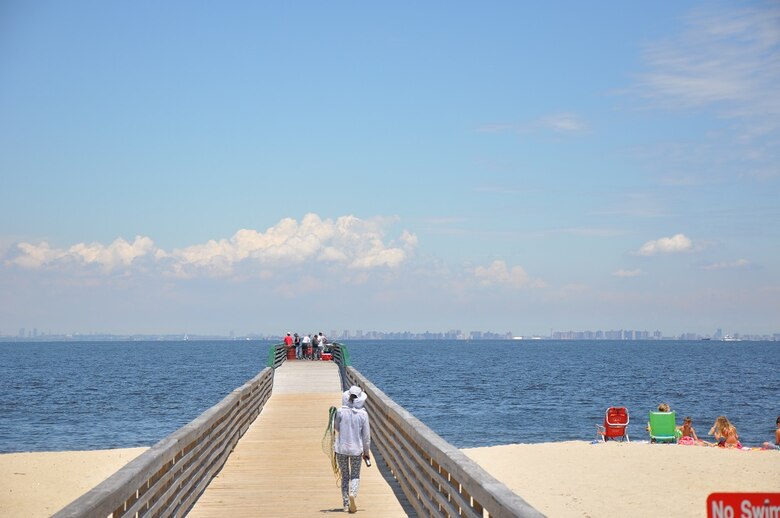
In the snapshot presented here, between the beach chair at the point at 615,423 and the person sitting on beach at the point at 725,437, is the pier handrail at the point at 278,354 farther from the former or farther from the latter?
the person sitting on beach at the point at 725,437

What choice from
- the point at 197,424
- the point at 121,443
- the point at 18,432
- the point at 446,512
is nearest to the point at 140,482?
the point at 446,512

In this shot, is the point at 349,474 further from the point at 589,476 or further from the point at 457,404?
the point at 457,404

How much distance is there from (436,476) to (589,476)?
647 inches

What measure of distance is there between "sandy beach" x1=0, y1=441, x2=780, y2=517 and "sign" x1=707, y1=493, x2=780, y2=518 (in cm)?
1633

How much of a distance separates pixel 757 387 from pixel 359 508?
8207 centimetres

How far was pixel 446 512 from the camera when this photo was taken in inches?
366

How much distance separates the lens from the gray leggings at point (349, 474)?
37.9 feet

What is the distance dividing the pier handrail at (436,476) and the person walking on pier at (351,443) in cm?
65

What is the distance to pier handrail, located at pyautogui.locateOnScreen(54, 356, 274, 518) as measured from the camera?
7.14m

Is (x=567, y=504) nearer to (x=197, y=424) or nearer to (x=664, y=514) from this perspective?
(x=664, y=514)

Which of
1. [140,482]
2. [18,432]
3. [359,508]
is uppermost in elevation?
[140,482]

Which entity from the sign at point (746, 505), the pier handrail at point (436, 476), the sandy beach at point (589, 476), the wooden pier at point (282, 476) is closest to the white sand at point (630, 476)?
the sandy beach at point (589, 476)

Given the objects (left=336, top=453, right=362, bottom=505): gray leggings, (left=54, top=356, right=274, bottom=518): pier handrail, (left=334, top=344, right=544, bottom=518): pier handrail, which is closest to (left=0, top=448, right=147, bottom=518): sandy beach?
(left=54, top=356, right=274, bottom=518): pier handrail

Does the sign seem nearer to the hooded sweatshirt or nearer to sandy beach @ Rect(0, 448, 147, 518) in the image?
the hooded sweatshirt
